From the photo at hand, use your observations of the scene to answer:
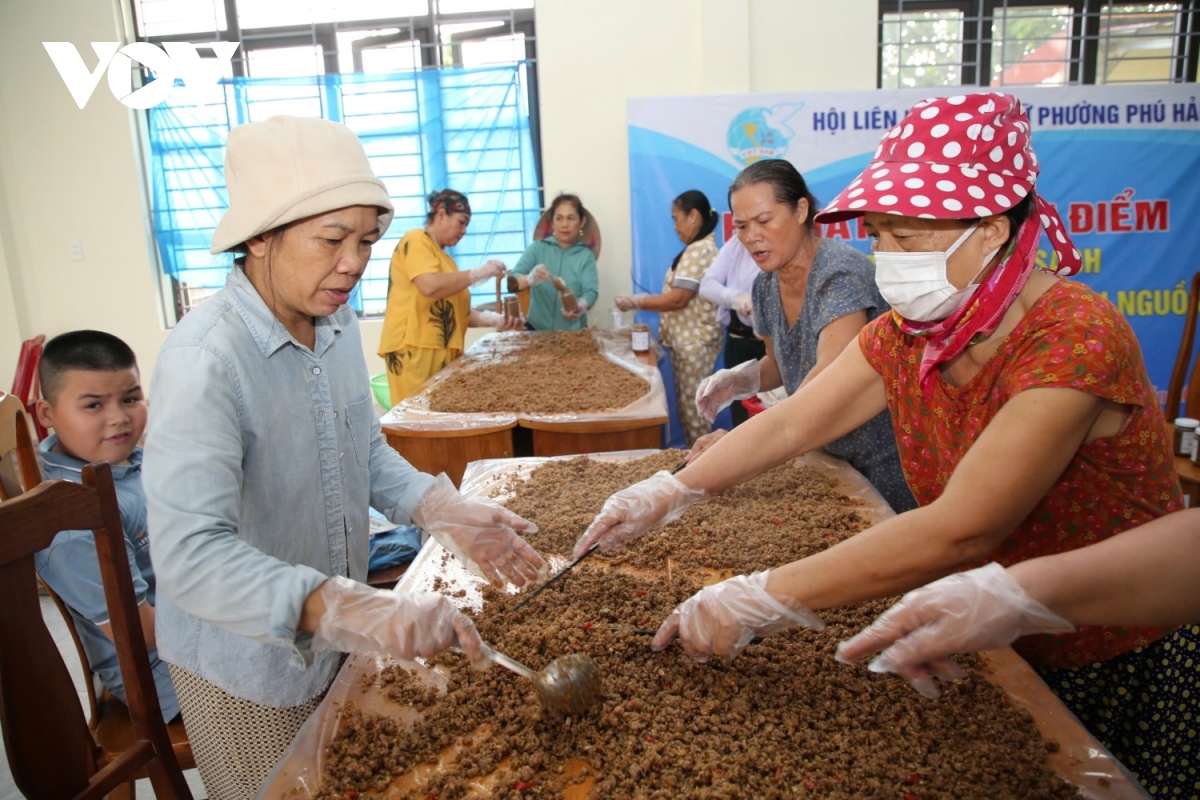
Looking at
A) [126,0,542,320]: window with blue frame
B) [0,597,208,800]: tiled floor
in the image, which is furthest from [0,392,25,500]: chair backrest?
[126,0,542,320]: window with blue frame

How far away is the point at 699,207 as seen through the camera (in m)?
4.24

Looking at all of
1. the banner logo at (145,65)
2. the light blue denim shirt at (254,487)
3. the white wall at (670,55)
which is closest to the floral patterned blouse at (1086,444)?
the light blue denim shirt at (254,487)

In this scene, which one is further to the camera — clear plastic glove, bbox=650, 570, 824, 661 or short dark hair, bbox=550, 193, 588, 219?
short dark hair, bbox=550, 193, 588, 219

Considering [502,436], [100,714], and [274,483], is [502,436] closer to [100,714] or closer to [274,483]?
[100,714]

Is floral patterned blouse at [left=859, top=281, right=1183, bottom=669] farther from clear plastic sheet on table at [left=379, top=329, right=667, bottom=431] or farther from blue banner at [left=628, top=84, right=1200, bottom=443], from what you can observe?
blue banner at [left=628, top=84, right=1200, bottom=443]

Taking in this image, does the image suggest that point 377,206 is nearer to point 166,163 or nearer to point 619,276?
point 619,276

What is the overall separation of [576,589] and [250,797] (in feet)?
2.05

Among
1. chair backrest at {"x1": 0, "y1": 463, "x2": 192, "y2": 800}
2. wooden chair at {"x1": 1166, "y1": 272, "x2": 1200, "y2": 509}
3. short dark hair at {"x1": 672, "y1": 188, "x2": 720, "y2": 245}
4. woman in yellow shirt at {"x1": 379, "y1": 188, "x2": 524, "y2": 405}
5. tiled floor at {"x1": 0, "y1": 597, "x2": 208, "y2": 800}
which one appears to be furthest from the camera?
short dark hair at {"x1": 672, "y1": 188, "x2": 720, "y2": 245}

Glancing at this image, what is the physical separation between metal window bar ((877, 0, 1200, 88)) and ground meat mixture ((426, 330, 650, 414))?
2961mm

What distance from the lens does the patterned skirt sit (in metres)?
1.06

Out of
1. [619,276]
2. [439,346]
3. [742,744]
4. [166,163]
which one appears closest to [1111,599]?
[742,744]

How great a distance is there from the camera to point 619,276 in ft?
17.4

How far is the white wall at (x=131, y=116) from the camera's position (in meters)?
4.88

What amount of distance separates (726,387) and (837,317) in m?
0.51
